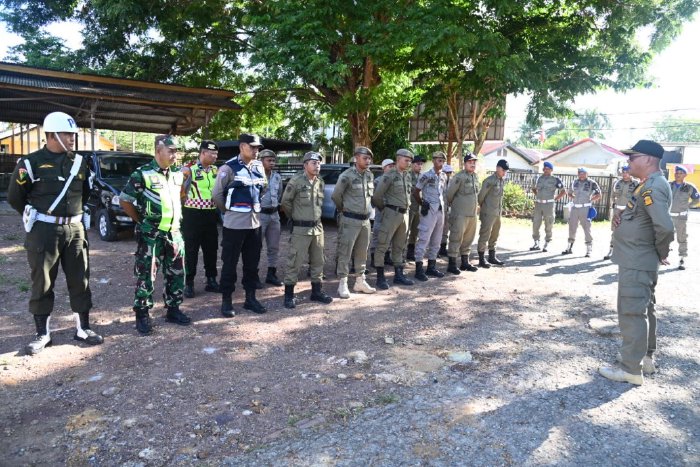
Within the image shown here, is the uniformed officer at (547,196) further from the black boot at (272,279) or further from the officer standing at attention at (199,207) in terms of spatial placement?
the officer standing at attention at (199,207)

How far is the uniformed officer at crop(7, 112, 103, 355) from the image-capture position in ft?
13.7

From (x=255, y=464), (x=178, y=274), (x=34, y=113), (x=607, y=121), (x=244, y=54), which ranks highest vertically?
(x=607, y=121)

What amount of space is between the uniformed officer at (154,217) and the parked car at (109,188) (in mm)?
4621

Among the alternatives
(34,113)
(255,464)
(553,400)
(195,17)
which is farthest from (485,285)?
(34,113)

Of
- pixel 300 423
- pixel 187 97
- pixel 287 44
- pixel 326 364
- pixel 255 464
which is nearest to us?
pixel 255 464

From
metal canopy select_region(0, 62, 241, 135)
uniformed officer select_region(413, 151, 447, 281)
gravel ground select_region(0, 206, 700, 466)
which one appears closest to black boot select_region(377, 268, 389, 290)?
gravel ground select_region(0, 206, 700, 466)

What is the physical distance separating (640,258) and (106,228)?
8754 mm

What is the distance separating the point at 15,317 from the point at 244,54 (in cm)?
1163

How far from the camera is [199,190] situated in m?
5.97

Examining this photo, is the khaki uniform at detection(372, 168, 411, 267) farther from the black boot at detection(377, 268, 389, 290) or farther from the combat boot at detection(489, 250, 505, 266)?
the combat boot at detection(489, 250, 505, 266)

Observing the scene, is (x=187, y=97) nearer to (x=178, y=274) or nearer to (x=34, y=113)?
(x=34, y=113)

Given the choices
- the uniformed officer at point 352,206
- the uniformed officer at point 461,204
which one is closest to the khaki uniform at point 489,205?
the uniformed officer at point 461,204

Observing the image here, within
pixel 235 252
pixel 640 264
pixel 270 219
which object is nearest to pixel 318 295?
pixel 235 252

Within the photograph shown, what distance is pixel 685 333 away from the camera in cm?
549
